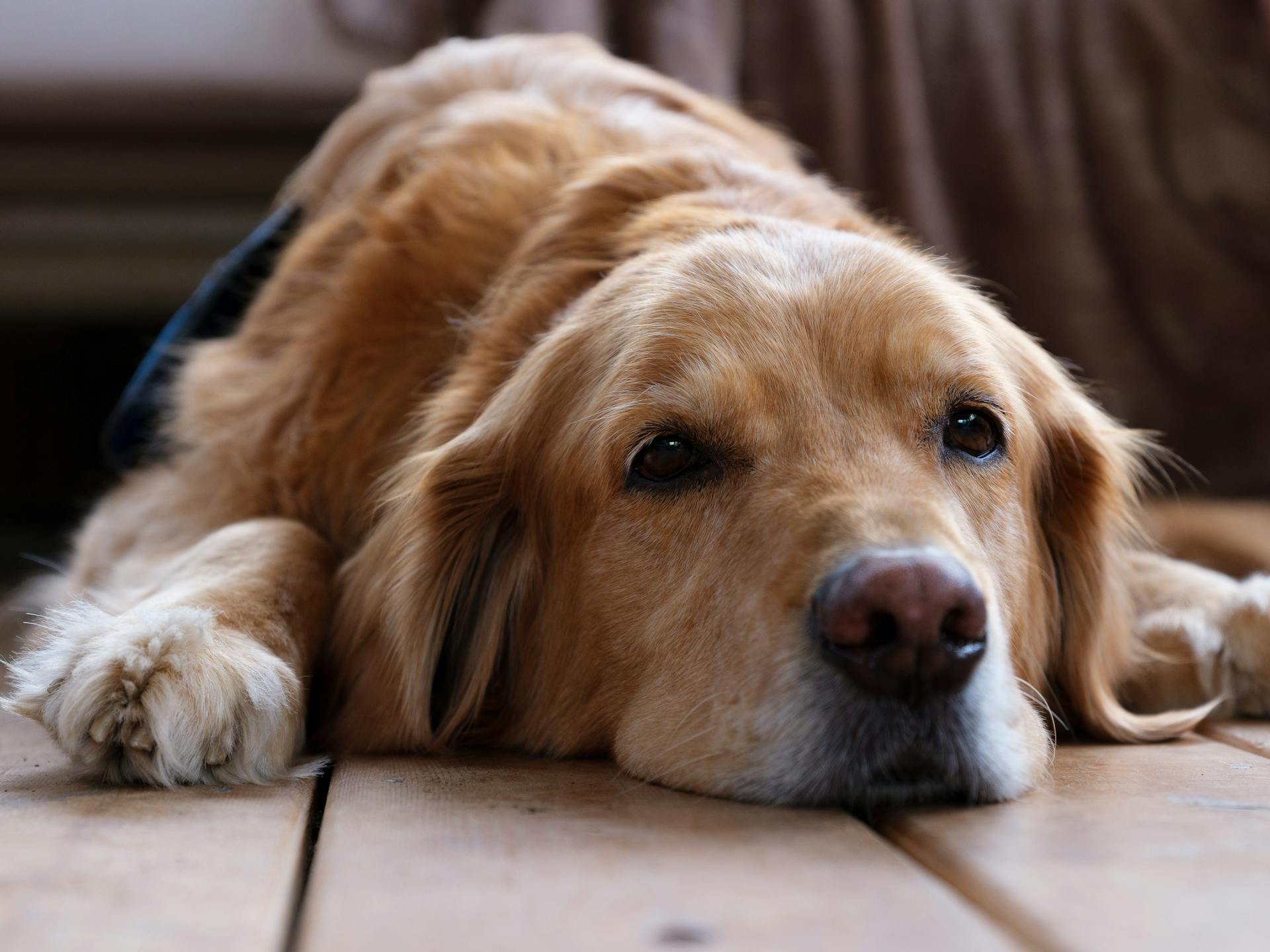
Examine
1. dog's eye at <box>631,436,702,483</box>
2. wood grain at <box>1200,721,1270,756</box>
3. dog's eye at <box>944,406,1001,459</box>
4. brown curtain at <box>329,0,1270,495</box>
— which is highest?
brown curtain at <box>329,0,1270,495</box>

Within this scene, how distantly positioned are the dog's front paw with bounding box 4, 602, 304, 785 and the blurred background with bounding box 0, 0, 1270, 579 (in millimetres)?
2710

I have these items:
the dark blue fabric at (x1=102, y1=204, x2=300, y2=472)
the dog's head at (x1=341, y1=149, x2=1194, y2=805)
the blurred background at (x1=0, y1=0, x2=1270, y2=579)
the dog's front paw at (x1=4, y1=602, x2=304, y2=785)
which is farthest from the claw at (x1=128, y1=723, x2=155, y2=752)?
the blurred background at (x1=0, y1=0, x2=1270, y2=579)

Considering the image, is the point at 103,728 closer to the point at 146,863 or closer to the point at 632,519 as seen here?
the point at 146,863

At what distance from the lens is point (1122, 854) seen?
1.34 metres

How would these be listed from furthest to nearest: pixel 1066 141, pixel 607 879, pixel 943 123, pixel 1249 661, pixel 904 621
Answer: pixel 943 123 → pixel 1066 141 → pixel 1249 661 → pixel 904 621 → pixel 607 879

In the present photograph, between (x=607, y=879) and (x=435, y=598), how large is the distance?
0.91 m

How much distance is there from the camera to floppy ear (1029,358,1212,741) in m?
2.26

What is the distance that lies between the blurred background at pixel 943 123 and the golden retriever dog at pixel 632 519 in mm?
1538

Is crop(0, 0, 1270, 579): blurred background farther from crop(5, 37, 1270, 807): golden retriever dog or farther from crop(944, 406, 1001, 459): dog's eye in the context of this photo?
crop(944, 406, 1001, 459): dog's eye

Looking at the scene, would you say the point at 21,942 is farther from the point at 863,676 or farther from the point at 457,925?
the point at 863,676

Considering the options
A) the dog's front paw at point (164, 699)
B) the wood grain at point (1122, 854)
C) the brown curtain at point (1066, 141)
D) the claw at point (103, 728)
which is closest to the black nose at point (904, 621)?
the wood grain at point (1122, 854)

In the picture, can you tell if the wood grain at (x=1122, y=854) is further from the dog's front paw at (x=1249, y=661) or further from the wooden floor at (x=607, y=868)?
the dog's front paw at (x=1249, y=661)

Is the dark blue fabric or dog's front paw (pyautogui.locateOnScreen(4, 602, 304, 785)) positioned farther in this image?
the dark blue fabric

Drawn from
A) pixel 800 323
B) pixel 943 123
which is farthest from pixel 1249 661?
pixel 943 123
